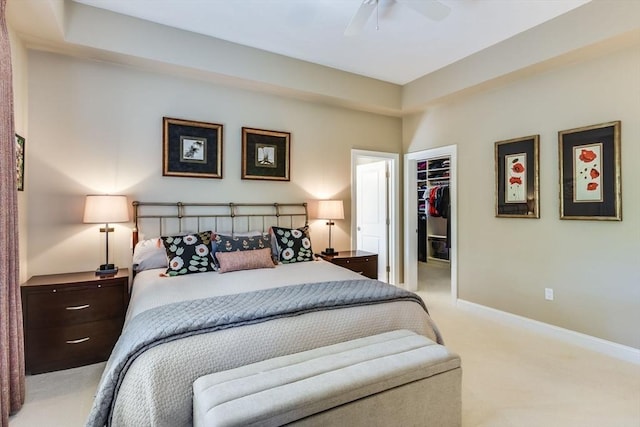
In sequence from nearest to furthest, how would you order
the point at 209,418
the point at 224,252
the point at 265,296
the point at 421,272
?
the point at 209,418 → the point at 265,296 → the point at 224,252 → the point at 421,272

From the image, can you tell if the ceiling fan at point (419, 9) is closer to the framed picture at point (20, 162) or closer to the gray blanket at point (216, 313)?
the gray blanket at point (216, 313)

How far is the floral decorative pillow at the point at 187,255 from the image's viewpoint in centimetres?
283

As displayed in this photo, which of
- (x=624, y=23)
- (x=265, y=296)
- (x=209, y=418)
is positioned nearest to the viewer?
(x=209, y=418)

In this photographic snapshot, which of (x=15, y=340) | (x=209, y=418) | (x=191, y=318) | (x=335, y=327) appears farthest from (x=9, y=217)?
(x=335, y=327)

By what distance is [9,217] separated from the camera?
1882 millimetres

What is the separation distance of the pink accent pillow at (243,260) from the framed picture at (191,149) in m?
1.08

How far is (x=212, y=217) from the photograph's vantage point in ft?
11.9

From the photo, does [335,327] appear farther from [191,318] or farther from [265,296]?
[191,318]

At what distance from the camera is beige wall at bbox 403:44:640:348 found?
9.18 ft

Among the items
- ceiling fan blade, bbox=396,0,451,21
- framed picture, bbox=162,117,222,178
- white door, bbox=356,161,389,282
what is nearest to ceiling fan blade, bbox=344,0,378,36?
ceiling fan blade, bbox=396,0,451,21

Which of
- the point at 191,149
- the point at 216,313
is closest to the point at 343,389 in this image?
the point at 216,313

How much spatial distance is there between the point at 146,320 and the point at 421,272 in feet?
18.7

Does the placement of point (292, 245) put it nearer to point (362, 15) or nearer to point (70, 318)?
point (70, 318)

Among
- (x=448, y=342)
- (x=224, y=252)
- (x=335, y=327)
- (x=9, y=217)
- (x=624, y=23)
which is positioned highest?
(x=624, y=23)
